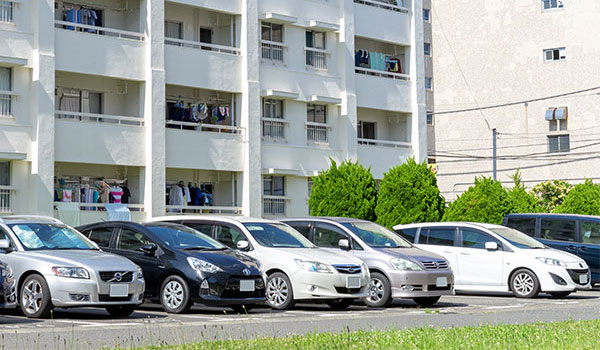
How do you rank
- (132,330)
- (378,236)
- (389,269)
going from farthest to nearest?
(378,236), (389,269), (132,330)

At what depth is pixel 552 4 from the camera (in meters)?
59.0

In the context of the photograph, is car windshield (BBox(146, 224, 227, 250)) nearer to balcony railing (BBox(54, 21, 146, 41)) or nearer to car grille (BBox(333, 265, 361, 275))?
car grille (BBox(333, 265, 361, 275))

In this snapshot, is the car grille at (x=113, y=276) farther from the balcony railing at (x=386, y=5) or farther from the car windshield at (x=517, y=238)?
the balcony railing at (x=386, y=5)

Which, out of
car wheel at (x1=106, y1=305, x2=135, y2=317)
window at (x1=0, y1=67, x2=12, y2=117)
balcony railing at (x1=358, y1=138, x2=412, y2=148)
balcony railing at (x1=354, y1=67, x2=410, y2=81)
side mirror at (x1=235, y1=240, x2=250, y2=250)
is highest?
balcony railing at (x1=354, y1=67, x2=410, y2=81)

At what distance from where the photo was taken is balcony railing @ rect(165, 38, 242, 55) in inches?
1388

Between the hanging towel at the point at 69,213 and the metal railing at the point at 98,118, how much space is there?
2665mm

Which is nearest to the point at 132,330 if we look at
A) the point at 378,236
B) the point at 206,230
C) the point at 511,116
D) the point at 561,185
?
the point at 206,230

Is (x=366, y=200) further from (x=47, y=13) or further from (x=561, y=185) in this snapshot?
(x=561, y=185)

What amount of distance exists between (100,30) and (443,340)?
24001mm

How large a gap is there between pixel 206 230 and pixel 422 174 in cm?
1700

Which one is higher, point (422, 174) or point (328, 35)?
point (328, 35)

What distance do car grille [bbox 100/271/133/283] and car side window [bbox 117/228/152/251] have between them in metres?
1.75

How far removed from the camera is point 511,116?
6112 cm

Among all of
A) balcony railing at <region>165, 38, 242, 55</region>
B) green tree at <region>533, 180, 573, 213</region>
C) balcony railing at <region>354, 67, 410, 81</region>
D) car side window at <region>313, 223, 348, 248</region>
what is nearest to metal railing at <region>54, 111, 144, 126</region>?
balcony railing at <region>165, 38, 242, 55</region>
